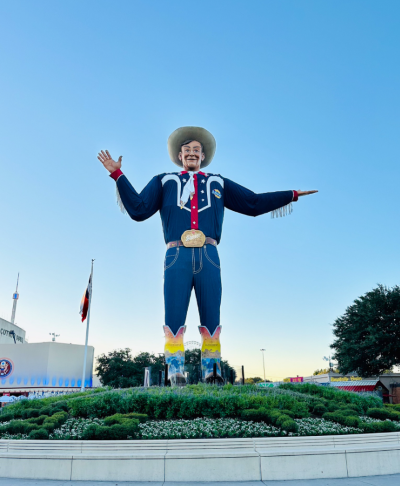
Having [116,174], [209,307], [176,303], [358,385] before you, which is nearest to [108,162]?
[116,174]

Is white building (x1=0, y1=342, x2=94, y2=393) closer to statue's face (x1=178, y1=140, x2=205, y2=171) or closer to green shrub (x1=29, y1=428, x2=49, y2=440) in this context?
statue's face (x1=178, y1=140, x2=205, y2=171)

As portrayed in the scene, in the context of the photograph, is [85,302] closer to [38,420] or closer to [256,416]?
[38,420]

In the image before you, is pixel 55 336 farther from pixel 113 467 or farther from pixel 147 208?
pixel 113 467

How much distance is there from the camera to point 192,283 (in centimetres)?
991

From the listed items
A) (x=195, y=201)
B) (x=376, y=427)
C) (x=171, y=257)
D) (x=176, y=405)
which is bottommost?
(x=376, y=427)

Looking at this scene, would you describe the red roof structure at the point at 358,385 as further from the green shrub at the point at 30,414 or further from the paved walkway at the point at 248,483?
the paved walkway at the point at 248,483

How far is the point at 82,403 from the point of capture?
303 inches

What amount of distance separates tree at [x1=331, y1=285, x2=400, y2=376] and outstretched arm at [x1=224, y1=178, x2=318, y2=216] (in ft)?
57.8

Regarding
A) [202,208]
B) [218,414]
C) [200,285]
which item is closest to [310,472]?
[218,414]

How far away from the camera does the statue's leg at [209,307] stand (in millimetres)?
9664

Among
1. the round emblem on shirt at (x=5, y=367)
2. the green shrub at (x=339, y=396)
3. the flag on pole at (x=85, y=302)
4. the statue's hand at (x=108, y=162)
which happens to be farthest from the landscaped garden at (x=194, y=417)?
the round emblem on shirt at (x=5, y=367)

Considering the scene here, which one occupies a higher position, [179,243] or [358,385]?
[179,243]

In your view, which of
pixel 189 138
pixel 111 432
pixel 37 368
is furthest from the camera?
pixel 37 368

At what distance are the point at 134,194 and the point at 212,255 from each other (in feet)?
7.50
